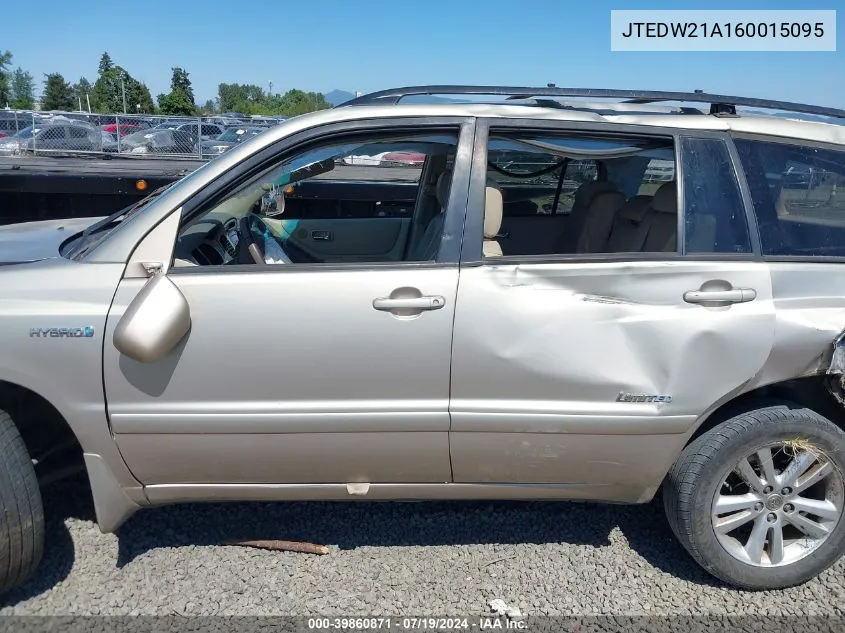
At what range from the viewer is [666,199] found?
2.76 meters

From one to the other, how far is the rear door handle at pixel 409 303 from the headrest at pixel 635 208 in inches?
46.0

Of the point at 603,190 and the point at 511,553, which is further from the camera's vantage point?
the point at 603,190

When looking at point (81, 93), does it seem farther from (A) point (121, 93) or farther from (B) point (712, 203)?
(B) point (712, 203)

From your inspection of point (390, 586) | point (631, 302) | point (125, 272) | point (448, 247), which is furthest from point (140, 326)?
point (631, 302)

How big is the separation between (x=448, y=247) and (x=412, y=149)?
737 millimetres

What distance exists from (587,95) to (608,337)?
99 centimetres

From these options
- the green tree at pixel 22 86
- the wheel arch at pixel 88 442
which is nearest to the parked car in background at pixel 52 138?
the wheel arch at pixel 88 442

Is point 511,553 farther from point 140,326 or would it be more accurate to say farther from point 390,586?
point 140,326

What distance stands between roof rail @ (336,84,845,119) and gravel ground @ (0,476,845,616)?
1.83m

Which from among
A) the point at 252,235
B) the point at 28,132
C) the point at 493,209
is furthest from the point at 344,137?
the point at 28,132

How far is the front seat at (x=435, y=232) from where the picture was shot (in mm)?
2590

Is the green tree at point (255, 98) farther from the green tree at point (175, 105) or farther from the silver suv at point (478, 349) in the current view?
the silver suv at point (478, 349)

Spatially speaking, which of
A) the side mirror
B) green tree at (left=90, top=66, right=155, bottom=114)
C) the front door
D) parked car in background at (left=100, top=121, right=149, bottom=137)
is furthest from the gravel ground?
green tree at (left=90, top=66, right=155, bottom=114)

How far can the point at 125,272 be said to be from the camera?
2.41m
